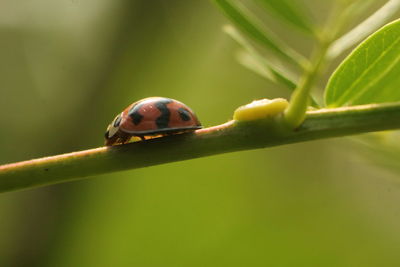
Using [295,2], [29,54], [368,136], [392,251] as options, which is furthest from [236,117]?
[29,54]

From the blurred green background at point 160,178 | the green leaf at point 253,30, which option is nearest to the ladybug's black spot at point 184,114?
the green leaf at point 253,30

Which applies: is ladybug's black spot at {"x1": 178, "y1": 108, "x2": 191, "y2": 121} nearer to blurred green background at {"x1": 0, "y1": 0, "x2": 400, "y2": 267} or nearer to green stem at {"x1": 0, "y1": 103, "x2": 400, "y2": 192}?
green stem at {"x1": 0, "y1": 103, "x2": 400, "y2": 192}

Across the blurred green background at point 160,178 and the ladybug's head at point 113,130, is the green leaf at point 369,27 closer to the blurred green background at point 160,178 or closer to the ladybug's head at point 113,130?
the ladybug's head at point 113,130

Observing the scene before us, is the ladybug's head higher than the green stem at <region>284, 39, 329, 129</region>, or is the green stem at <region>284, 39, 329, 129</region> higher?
the green stem at <region>284, 39, 329, 129</region>

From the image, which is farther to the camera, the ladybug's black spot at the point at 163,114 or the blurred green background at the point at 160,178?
the blurred green background at the point at 160,178

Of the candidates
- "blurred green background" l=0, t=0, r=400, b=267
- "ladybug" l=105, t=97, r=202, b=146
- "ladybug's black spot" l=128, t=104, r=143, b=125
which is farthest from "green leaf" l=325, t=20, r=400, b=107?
"blurred green background" l=0, t=0, r=400, b=267

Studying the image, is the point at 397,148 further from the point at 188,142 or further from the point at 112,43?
the point at 112,43
